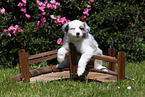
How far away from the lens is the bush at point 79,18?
523 cm

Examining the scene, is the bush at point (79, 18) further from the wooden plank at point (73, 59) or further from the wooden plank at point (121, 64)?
the wooden plank at point (121, 64)

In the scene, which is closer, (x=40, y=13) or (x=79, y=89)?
(x=79, y=89)

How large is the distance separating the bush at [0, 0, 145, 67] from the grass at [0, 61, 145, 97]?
1.56m

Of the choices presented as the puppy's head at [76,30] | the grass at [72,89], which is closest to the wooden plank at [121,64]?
the grass at [72,89]

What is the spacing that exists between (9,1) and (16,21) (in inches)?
23.3

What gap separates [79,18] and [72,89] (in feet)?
9.07

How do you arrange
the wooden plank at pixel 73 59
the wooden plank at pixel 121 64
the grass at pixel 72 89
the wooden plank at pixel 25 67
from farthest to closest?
the wooden plank at pixel 73 59 → the wooden plank at pixel 25 67 → the wooden plank at pixel 121 64 → the grass at pixel 72 89

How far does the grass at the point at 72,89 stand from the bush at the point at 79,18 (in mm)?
1559

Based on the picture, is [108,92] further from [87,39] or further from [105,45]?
[105,45]

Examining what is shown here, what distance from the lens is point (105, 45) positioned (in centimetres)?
588

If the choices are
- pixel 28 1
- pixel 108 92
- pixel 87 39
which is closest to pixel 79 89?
pixel 108 92

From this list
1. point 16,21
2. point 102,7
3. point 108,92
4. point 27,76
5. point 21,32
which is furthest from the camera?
point 102,7

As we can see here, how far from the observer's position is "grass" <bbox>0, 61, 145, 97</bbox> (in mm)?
3133

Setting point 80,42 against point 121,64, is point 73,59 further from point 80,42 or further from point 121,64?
point 121,64
